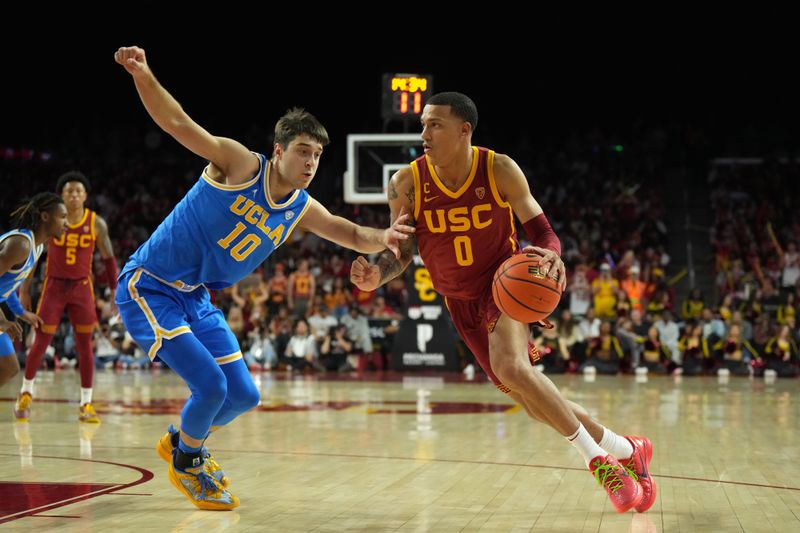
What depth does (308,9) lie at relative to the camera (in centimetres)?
2430

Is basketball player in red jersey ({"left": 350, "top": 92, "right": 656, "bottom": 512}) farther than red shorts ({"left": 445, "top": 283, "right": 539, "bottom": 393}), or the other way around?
red shorts ({"left": 445, "top": 283, "right": 539, "bottom": 393})

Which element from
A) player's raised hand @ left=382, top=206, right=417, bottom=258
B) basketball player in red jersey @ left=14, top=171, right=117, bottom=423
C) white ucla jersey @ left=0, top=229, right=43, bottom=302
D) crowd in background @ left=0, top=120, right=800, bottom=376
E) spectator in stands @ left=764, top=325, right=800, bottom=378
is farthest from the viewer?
crowd in background @ left=0, top=120, right=800, bottom=376

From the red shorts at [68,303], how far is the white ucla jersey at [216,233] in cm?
394

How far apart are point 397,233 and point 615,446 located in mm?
1474

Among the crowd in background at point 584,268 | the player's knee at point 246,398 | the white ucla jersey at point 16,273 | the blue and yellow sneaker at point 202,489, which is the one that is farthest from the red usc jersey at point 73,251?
the crowd in background at point 584,268

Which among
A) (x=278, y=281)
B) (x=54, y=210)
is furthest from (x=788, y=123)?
(x=54, y=210)

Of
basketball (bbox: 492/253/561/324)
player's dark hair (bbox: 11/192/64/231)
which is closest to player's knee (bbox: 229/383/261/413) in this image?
basketball (bbox: 492/253/561/324)

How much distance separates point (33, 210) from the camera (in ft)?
22.7

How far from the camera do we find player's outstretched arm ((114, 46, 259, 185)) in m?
4.22

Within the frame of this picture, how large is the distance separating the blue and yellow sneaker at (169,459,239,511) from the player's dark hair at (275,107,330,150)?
1619 millimetres

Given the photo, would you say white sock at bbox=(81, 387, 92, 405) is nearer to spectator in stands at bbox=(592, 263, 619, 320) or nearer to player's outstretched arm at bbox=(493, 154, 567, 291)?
player's outstretched arm at bbox=(493, 154, 567, 291)

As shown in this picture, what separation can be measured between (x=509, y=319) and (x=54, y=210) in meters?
3.87

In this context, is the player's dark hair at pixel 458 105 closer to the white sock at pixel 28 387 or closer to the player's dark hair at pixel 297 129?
the player's dark hair at pixel 297 129

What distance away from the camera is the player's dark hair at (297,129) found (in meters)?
4.70
